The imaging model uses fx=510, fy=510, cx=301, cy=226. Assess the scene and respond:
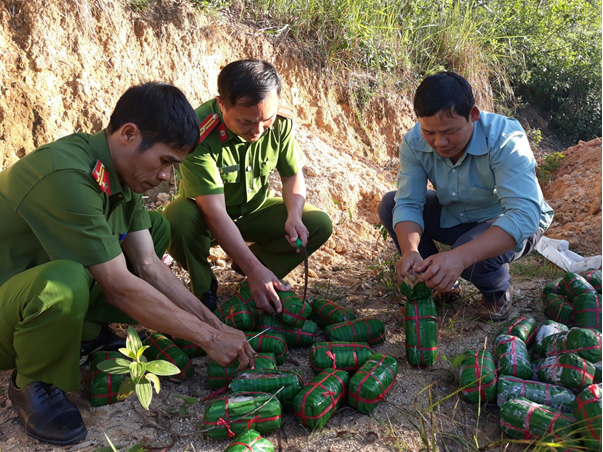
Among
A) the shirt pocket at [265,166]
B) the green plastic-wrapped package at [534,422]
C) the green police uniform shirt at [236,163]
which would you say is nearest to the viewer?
the green plastic-wrapped package at [534,422]

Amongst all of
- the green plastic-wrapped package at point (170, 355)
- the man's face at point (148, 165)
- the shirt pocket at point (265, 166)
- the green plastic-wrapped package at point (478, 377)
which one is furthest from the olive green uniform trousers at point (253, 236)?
the green plastic-wrapped package at point (478, 377)

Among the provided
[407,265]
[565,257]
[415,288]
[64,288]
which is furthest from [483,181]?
[64,288]

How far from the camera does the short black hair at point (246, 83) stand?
320cm

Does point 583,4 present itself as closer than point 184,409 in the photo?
No

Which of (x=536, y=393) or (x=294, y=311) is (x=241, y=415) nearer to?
(x=294, y=311)

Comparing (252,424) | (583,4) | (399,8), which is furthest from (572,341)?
(583,4)

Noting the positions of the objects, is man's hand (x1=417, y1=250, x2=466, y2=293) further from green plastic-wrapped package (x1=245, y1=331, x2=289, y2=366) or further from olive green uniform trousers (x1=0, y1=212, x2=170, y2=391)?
olive green uniform trousers (x1=0, y1=212, x2=170, y2=391)

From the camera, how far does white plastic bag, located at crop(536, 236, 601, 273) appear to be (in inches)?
169

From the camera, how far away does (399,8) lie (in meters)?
7.65

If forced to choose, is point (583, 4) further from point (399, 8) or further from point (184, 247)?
point (184, 247)

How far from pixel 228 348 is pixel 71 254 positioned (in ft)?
2.84

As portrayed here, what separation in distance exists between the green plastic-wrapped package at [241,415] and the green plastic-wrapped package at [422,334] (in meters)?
0.94

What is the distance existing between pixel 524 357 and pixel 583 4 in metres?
9.07

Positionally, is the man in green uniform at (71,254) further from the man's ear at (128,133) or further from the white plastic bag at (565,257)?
the white plastic bag at (565,257)
